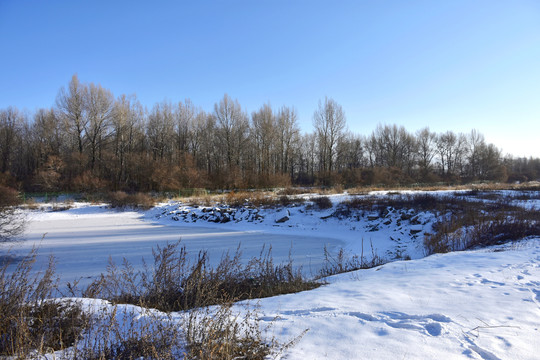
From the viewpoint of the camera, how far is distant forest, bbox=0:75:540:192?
122ft

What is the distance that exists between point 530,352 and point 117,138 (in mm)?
51186

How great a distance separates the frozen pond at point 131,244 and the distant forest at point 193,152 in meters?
18.5

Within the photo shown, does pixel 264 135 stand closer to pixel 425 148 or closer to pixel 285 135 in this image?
pixel 285 135

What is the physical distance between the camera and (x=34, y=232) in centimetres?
1543

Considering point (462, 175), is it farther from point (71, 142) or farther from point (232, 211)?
point (71, 142)

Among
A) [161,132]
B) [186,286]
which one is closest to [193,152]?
[161,132]

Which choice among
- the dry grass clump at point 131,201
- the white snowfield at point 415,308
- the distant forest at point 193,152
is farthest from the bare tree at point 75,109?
the white snowfield at point 415,308

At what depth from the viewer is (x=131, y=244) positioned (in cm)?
1222

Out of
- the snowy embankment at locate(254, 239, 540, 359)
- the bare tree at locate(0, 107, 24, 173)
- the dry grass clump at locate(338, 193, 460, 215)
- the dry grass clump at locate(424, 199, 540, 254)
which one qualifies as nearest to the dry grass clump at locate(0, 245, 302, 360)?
the snowy embankment at locate(254, 239, 540, 359)

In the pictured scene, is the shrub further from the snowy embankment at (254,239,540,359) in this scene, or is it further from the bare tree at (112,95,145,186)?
the bare tree at (112,95,145,186)

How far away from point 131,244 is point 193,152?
40958mm

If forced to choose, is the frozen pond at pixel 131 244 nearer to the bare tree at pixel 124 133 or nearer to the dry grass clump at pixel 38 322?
the dry grass clump at pixel 38 322

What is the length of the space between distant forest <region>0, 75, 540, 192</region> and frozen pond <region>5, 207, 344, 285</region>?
727 inches

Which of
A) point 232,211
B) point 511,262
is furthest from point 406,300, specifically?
point 232,211
